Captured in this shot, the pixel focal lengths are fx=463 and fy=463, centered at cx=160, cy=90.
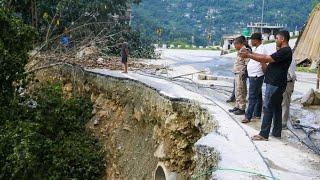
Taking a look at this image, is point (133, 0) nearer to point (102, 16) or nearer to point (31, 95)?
point (102, 16)

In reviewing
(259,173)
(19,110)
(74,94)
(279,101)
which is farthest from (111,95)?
(259,173)

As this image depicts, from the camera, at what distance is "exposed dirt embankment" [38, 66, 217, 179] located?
29.2 ft

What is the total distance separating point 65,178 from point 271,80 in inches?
281

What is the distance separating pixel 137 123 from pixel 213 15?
212 ft

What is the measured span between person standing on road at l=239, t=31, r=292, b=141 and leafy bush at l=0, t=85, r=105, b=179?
5734mm

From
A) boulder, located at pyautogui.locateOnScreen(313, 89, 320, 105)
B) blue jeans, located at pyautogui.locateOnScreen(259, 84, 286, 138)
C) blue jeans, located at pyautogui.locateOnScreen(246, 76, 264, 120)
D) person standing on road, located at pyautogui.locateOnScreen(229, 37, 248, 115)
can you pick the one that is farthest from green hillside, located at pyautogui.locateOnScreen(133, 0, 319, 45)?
blue jeans, located at pyautogui.locateOnScreen(259, 84, 286, 138)

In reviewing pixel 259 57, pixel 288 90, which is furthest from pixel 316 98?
pixel 259 57

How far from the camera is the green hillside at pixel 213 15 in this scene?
6241 centimetres

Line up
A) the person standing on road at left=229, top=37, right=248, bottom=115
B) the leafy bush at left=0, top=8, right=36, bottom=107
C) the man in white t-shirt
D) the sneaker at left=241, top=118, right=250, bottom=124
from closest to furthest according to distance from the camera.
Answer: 1. the man in white t-shirt
2. the sneaker at left=241, top=118, right=250, bottom=124
3. the person standing on road at left=229, top=37, right=248, bottom=115
4. the leafy bush at left=0, top=8, right=36, bottom=107

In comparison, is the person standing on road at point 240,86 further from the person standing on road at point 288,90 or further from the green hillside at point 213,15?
the green hillside at point 213,15

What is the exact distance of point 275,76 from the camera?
6.49 m

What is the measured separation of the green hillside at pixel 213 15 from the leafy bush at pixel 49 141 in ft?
144

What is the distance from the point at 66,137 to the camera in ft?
41.6

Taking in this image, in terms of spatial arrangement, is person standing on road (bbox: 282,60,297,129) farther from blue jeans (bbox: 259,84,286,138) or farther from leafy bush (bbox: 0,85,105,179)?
leafy bush (bbox: 0,85,105,179)
